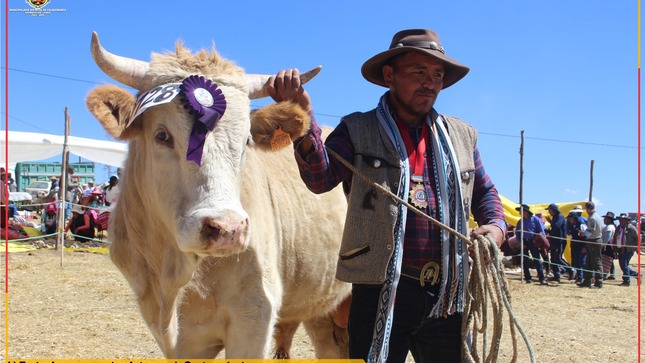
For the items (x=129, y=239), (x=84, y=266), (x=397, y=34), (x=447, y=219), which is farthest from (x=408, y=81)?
(x=84, y=266)

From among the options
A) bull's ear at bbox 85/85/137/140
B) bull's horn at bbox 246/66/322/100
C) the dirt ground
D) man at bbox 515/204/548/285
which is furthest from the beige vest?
man at bbox 515/204/548/285

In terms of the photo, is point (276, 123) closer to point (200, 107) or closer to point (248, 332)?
point (200, 107)

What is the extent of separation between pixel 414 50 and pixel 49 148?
1512 cm

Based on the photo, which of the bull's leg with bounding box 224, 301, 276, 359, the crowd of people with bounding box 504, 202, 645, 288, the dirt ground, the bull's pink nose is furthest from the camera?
the crowd of people with bounding box 504, 202, 645, 288

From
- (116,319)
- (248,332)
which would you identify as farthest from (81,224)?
(248,332)

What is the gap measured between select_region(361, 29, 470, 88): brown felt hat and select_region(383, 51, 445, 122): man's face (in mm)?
46

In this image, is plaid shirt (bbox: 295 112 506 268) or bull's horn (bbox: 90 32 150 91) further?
bull's horn (bbox: 90 32 150 91)

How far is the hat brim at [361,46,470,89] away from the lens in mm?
2668

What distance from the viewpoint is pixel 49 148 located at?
15.8m

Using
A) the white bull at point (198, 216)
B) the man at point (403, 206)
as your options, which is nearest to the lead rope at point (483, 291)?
the man at point (403, 206)

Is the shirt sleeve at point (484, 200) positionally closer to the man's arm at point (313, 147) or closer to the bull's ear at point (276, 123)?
the man's arm at point (313, 147)

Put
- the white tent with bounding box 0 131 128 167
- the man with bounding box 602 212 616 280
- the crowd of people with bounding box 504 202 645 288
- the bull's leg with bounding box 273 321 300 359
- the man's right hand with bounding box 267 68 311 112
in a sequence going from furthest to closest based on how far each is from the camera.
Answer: the man with bounding box 602 212 616 280 → the white tent with bounding box 0 131 128 167 → the crowd of people with bounding box 504 202 645 288 → the bull's leg with bounding box 273 321 300 359 → the man's right hand with bounding box 267 68 311 112

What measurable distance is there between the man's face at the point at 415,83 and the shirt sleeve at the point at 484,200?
0.41 metres

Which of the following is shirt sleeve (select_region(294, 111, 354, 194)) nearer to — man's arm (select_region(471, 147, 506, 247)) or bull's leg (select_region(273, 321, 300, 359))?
man's arm (select_region(471, 147, 506, 247))
